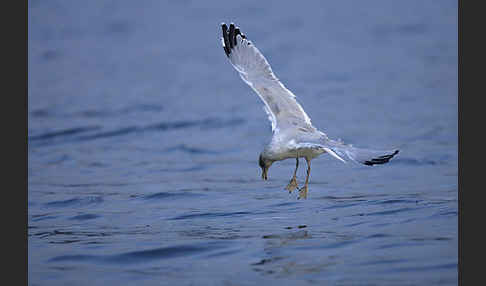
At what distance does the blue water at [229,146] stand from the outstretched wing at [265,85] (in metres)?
0.92

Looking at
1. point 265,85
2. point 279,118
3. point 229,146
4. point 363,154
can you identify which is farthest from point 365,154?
point 229,146

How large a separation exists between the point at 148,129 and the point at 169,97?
256 centimetres

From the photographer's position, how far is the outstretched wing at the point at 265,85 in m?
8.45

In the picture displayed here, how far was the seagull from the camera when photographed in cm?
783

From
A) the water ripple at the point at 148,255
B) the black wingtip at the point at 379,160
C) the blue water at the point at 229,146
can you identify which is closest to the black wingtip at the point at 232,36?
the blue water at the point at 229,146

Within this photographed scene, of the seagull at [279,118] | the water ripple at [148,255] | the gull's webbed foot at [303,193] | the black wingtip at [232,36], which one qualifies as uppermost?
the black wingtip at [232,36]

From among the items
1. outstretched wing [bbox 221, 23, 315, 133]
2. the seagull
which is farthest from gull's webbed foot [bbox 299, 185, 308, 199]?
outstretched wing [bbox 221, 23, 315, 133]

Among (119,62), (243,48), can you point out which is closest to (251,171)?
(243,48)

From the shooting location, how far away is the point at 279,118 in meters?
8.48

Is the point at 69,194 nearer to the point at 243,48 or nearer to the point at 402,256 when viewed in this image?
the point at 243,48

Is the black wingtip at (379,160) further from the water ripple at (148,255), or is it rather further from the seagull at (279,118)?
the water ripple at (148,255)

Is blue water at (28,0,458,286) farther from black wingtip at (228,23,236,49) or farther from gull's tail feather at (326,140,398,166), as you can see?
black wingtip at (228,23,236,49)

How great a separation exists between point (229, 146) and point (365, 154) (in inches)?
240

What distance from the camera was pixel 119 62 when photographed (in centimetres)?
2023
